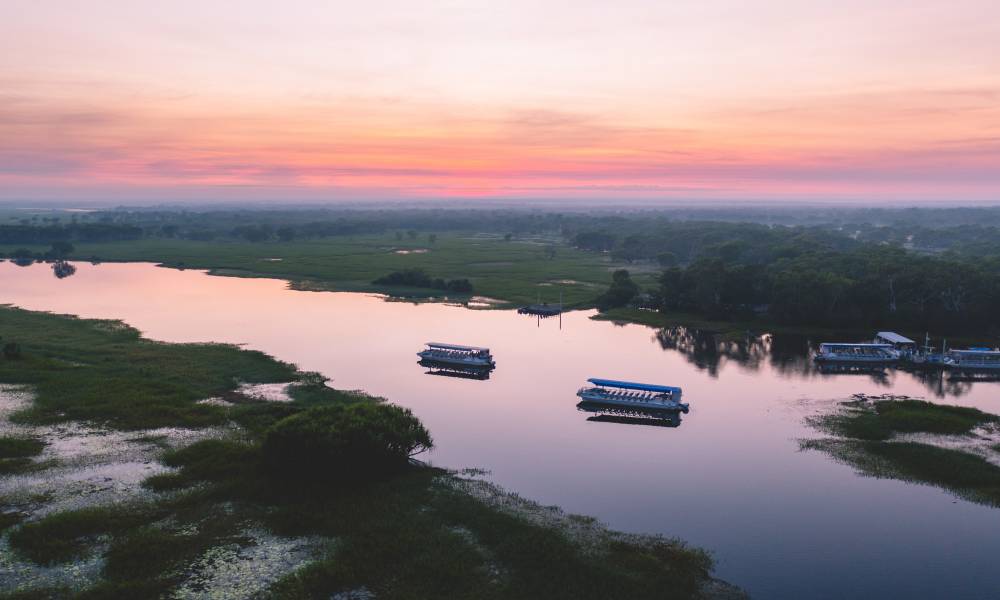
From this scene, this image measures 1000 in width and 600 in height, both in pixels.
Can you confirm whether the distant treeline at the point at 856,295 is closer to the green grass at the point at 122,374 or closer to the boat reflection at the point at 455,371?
the boat reflection at the point at 455,371

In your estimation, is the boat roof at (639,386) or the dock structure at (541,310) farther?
the dock structure at (541,310)

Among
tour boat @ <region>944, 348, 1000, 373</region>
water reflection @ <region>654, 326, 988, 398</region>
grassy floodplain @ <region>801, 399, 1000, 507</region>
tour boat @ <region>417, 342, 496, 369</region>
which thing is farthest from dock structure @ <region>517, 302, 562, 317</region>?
tour boat @ <region>944, 348, 1000, 373</region>

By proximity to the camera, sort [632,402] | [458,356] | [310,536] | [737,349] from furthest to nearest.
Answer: [737,349] < [458,356] < [632,402] < [310,536]

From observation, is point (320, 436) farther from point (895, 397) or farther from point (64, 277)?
point (64, 277)

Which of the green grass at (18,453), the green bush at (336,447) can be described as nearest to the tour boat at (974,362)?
the green bush at (336,447)

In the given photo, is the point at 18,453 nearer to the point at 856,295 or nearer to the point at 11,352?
the point at 11,352

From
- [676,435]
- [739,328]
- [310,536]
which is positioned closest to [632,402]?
[676,435]

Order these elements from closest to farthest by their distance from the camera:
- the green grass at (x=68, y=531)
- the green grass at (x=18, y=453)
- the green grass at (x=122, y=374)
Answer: the green grass at (x=68, y=531) → the green grass at (x=18, y=453) → the green grass at (x=122, y=374)
